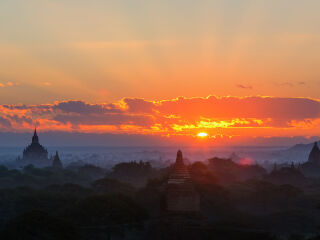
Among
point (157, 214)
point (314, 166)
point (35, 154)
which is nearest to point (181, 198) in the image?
point (157, 214)

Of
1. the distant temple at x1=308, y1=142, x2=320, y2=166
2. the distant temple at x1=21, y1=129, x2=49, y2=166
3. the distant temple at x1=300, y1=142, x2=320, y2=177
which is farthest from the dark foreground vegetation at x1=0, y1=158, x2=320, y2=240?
the distant temple at x1=21, y1=129, x2=49, y2=166

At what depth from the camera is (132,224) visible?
32.0m

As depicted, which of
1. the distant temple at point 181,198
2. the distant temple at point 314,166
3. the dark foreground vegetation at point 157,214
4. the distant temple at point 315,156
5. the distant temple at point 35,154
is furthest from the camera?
the distant temple at point 35,154

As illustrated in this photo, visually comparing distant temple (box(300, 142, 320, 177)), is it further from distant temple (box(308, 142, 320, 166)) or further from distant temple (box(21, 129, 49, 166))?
distant temple (box(21, 129, 49, 166))

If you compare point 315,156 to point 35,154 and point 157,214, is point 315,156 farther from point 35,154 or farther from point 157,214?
point 35,154

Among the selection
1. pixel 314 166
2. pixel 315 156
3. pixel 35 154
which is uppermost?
pixel 315 156

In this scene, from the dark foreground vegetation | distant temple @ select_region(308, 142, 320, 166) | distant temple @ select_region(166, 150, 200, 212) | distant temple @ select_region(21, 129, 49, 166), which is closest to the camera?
the dark foreground vegetation

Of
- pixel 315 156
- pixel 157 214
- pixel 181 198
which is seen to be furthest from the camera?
pixel 315 156

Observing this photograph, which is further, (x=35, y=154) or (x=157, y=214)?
(x=35, y=154)

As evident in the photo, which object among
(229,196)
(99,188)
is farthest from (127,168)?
(229,196)

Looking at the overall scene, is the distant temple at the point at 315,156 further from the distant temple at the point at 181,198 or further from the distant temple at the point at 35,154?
the distant temple at the point at 35,154

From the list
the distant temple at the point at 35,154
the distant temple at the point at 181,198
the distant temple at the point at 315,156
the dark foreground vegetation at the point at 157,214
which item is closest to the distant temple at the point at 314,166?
the distant temple at the point at 315,156

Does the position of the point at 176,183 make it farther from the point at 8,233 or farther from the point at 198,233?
the point at 8,233

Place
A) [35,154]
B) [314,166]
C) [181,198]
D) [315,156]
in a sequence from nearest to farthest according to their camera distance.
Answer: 1. [181,198]
2. [314,166]
3. [315,156]
4. [35,154]
